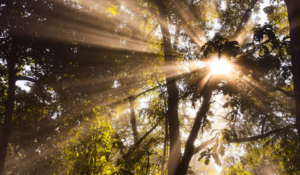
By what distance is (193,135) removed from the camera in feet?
14.2

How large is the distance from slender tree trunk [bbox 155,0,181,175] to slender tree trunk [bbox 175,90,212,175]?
0.46 m

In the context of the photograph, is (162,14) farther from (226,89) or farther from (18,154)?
(18,154)

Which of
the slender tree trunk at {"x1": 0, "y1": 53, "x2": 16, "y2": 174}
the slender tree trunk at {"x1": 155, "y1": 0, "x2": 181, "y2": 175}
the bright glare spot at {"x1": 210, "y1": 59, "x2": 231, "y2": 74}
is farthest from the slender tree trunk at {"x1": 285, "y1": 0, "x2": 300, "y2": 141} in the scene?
the slender tree trunk at {"x1": 0, "y1": 53, "x2": 16, "y2": 174}

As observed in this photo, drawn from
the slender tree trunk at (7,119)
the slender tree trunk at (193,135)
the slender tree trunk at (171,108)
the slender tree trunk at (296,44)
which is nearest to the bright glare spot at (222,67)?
the slender tree trunk at (193,135)

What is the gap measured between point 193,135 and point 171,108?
1922 millimetres

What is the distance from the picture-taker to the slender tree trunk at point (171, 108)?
18.1 ft

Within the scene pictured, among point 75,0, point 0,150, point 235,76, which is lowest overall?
point 0,150

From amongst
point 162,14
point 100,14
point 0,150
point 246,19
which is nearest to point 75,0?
point 100,14

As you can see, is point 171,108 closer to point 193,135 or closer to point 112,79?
point 193,135

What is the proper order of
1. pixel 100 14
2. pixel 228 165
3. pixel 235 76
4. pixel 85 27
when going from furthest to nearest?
pixel 228 165, pixel 100 14, pixel 85 27, pixel 235 76

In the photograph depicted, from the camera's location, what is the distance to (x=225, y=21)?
8375 mm

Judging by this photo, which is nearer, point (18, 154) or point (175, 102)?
point (175, 102)

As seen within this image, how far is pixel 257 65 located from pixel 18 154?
15.5 metres

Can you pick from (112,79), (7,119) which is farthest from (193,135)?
(7,119)
